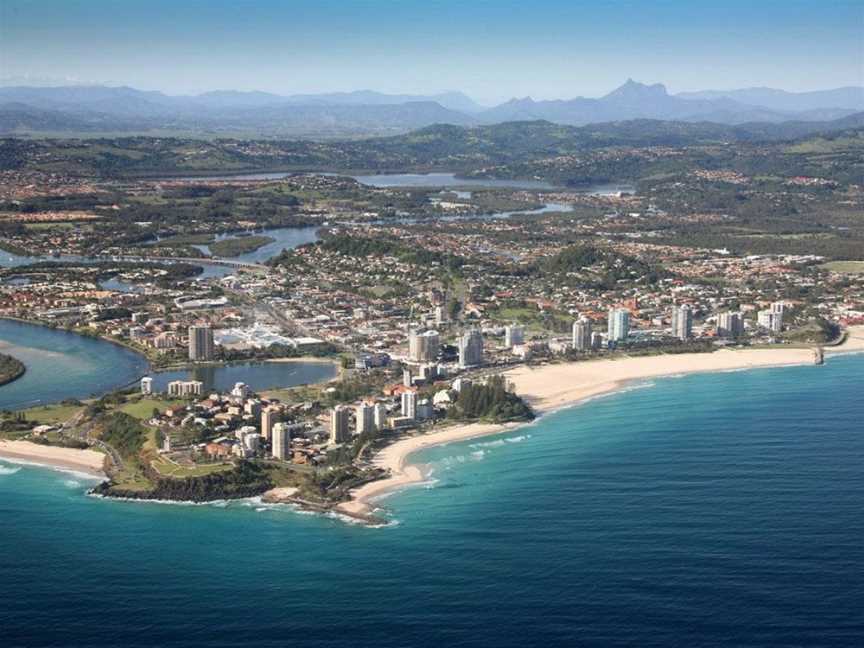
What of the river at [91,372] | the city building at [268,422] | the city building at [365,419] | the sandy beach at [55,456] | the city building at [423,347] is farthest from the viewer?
the city building at [423,347]

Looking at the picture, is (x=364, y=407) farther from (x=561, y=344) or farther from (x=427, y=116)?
(x=427, y=116)

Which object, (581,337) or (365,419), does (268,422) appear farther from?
(581,337)

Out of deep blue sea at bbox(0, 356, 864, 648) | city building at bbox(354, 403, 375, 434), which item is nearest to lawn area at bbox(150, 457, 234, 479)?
deep blue sea at bbox(0, 356, 864, 648)

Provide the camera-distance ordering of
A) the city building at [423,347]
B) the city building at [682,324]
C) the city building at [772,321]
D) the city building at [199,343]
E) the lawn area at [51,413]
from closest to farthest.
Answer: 1. the lawn area at [51,413]
2. the city building at [423,347]
3. the city building at [199,343]
4. the city building at [682,324]
5. the city building at [772,321]

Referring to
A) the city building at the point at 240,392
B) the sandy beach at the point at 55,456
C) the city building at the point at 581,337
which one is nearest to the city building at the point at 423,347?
the city building at the point at 581,337

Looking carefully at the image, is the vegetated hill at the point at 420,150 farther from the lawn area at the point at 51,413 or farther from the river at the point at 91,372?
the lawn area at the point at 51,413

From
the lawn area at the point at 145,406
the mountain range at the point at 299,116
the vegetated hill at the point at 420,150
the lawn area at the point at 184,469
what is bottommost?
the lawn area at the point at 184,469

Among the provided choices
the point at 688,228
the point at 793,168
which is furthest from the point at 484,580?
the point at 793,168

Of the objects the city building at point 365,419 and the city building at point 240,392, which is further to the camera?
the city building at point 240,392

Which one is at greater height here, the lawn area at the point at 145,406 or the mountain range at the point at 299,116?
the mountain range at the point at 299,116
